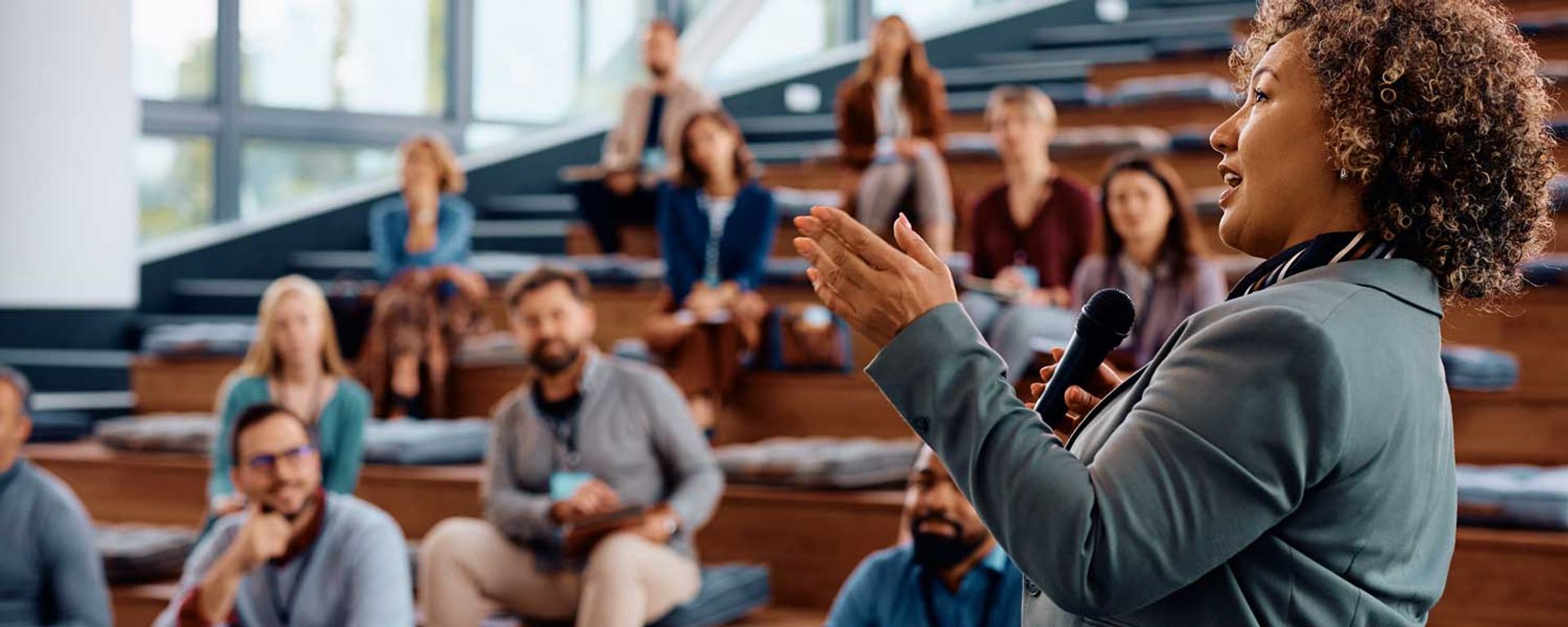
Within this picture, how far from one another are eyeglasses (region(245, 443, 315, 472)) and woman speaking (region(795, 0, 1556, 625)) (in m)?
2.09

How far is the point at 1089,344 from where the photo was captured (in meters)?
1.00

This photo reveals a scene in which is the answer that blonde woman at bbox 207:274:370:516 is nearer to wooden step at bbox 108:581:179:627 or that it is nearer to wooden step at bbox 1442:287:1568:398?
wooden step at bbox 108:581:179:627

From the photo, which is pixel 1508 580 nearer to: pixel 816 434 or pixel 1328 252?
pixel 816 434

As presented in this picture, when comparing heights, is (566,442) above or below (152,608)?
above

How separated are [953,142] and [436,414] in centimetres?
175

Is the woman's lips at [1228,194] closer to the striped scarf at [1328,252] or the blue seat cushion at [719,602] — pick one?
the striped scarf at [1328,252]

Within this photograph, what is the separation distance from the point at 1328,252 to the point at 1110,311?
125 millimetres

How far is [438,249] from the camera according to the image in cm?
466

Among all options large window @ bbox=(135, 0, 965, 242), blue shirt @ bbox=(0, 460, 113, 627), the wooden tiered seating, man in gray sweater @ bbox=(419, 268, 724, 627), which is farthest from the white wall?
large window @ bbox=(135, 0, 965, 242)

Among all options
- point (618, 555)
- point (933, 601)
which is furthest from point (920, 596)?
point (618, 555)

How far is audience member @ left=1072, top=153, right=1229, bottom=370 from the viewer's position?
3.39m

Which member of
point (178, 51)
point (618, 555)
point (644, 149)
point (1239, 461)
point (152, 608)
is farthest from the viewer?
point (178, 51)

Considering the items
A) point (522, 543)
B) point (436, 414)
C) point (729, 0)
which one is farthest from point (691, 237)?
point (729, 0)

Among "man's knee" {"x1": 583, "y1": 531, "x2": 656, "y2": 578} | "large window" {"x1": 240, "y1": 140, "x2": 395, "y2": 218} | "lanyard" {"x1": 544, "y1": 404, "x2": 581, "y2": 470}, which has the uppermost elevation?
"large window" {"x1": 240, "y1": 140, "x2": 395, "y2": 218}
